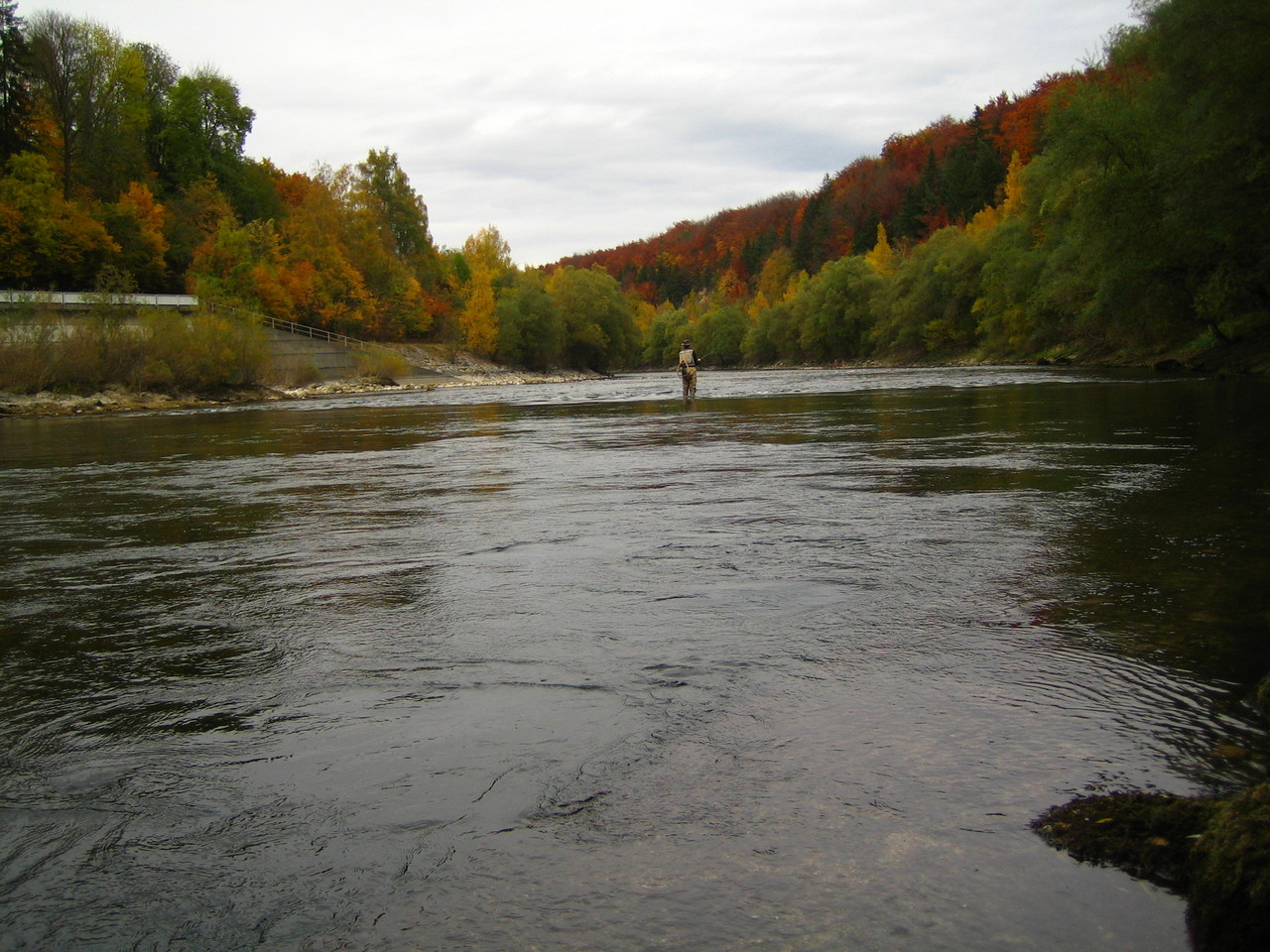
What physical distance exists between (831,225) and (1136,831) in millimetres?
147612

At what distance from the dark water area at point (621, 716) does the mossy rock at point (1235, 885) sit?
0.12 m

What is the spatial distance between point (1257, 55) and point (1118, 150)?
11385 mm

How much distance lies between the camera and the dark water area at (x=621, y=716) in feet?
9.22

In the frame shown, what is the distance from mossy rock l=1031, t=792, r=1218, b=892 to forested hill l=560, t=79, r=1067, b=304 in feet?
306

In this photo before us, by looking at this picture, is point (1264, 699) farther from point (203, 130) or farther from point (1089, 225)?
point (203, 130)

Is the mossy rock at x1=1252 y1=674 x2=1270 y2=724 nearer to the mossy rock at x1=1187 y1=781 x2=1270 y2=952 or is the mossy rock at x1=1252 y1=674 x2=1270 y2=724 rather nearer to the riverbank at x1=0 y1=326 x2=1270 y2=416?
the mossy rock at x1=1187 y1=781 x2=1270 y2=952

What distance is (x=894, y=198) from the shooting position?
138m

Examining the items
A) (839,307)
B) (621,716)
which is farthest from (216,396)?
(839,307)

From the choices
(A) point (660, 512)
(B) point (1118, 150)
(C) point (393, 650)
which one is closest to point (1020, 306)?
(B) point (1118, 150)

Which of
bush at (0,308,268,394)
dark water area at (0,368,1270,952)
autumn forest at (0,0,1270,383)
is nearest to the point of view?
dark water area at (0,368,1270,952)

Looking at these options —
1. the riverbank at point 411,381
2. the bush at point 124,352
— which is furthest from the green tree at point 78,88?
the bush at point 124,352

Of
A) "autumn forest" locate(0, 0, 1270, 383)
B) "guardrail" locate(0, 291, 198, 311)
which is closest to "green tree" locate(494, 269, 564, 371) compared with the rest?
"autumn forest" locate(0, 0, 1270, 383)

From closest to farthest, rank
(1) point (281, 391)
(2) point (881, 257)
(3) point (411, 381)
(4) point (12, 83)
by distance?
(1) point (281, 391), (4) point (12, 83), (3) point (411, 381), (2) point (881, 257)

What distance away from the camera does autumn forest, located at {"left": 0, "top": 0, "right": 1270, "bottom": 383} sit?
31.7 m
